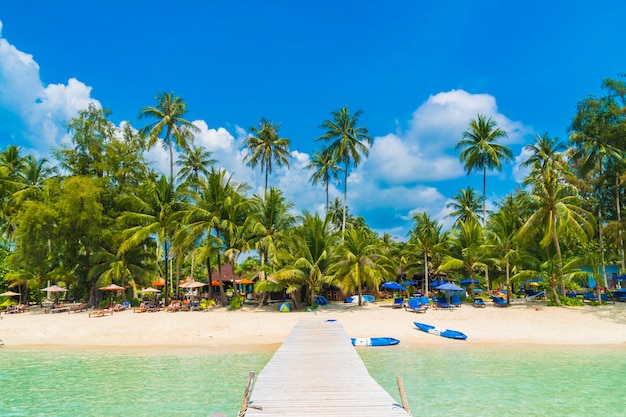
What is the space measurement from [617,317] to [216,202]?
2415cm

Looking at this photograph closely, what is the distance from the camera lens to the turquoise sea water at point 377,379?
32.7 ft

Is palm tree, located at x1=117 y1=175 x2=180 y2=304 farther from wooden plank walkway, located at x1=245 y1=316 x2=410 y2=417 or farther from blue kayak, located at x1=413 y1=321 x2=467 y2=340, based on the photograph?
wooden plank walkway, located at x1=245 y1=316 x2=410 y2=417

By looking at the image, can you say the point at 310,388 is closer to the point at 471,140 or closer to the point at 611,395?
the point at 611,395

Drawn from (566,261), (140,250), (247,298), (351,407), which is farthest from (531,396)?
(140,250)

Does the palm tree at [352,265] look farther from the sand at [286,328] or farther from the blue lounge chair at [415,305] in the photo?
the blue lounge chair at [415,305]

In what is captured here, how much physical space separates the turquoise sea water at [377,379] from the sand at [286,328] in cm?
178

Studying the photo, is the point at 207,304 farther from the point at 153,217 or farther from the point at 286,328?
the point at 286,328

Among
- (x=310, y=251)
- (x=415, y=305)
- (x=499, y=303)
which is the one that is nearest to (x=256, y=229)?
(x=310, y=251)

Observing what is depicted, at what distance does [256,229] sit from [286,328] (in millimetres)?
7837

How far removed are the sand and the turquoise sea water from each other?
1.78m

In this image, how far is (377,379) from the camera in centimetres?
1203

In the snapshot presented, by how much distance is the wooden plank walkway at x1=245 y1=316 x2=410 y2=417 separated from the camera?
277 inches

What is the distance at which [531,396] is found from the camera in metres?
10.7

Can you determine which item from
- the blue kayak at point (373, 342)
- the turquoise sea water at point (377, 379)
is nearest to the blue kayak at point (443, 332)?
the turquoise sea water at point (377, 379)
